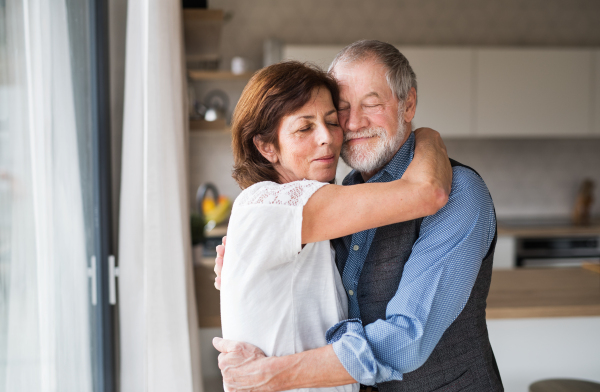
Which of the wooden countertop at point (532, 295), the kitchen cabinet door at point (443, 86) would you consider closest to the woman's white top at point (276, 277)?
the wooden countertop at point (532, 295)

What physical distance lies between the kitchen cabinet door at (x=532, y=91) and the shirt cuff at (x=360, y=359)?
11.0 feet

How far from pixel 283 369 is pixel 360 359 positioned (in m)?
0.14

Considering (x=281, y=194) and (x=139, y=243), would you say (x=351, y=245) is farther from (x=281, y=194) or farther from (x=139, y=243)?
(x=139, y=243)

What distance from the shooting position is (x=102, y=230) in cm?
177

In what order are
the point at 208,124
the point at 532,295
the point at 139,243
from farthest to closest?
the point at 208,124, the point at 532,295, the point at 139,243

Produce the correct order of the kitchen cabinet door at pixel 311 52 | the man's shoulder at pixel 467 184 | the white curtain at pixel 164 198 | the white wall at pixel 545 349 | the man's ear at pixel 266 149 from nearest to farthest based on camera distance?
the man's shoulder at pixel 467 184
the man's ear at pixel 266 149
the white curtain at pixel 164 198
the white wall at pixel 545 349
the kitchen cabinet door at pixel 311 52

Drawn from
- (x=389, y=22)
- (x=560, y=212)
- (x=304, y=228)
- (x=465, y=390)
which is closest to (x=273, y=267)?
(x=304, y=228)

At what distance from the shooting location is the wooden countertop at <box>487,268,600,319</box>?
69.3 inches

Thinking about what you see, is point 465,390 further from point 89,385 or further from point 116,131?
point 116,131

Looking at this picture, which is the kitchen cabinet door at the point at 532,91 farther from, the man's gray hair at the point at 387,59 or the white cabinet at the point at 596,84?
the man's gray hair at the point at 387,59

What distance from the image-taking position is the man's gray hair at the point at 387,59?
1.10 m

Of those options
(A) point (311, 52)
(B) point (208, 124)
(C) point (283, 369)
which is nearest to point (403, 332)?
(C) point (283, 369)

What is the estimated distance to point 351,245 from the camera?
1.08 meters

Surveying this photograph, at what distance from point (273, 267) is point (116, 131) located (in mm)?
1220
